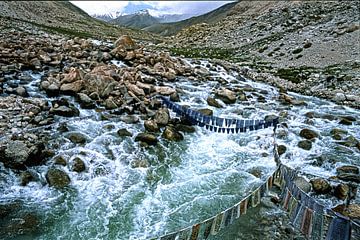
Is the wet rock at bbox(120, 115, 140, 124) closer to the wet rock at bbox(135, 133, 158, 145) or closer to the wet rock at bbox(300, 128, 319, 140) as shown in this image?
the wet rock at bbox(135, 133, 158, 145)

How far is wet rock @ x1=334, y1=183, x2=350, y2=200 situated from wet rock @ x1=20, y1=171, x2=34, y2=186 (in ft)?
34.8

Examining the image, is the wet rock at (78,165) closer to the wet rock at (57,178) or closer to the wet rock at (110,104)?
the wet rock at (57,178)

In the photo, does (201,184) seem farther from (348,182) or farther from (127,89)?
(127,89)

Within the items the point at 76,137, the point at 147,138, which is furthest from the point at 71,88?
the point at 147,138

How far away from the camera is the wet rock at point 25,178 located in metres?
11.2

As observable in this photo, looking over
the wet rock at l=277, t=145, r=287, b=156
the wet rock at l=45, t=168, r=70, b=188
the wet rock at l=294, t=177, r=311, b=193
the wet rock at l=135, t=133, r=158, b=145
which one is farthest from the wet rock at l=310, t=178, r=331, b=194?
the wet rock at l=45, t=168, r=70, b=188

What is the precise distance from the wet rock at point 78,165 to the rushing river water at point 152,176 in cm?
17

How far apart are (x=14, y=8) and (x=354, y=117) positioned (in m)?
78.9

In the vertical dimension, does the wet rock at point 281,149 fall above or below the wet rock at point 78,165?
below

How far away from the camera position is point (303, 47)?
34969mm

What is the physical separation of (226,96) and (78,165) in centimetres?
1196

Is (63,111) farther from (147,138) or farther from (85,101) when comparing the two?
(147,138)

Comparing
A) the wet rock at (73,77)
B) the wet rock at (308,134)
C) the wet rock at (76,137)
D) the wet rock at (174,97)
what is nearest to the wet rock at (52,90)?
the wet rock at (73,77)

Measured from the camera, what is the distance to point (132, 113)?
58.0 feet
